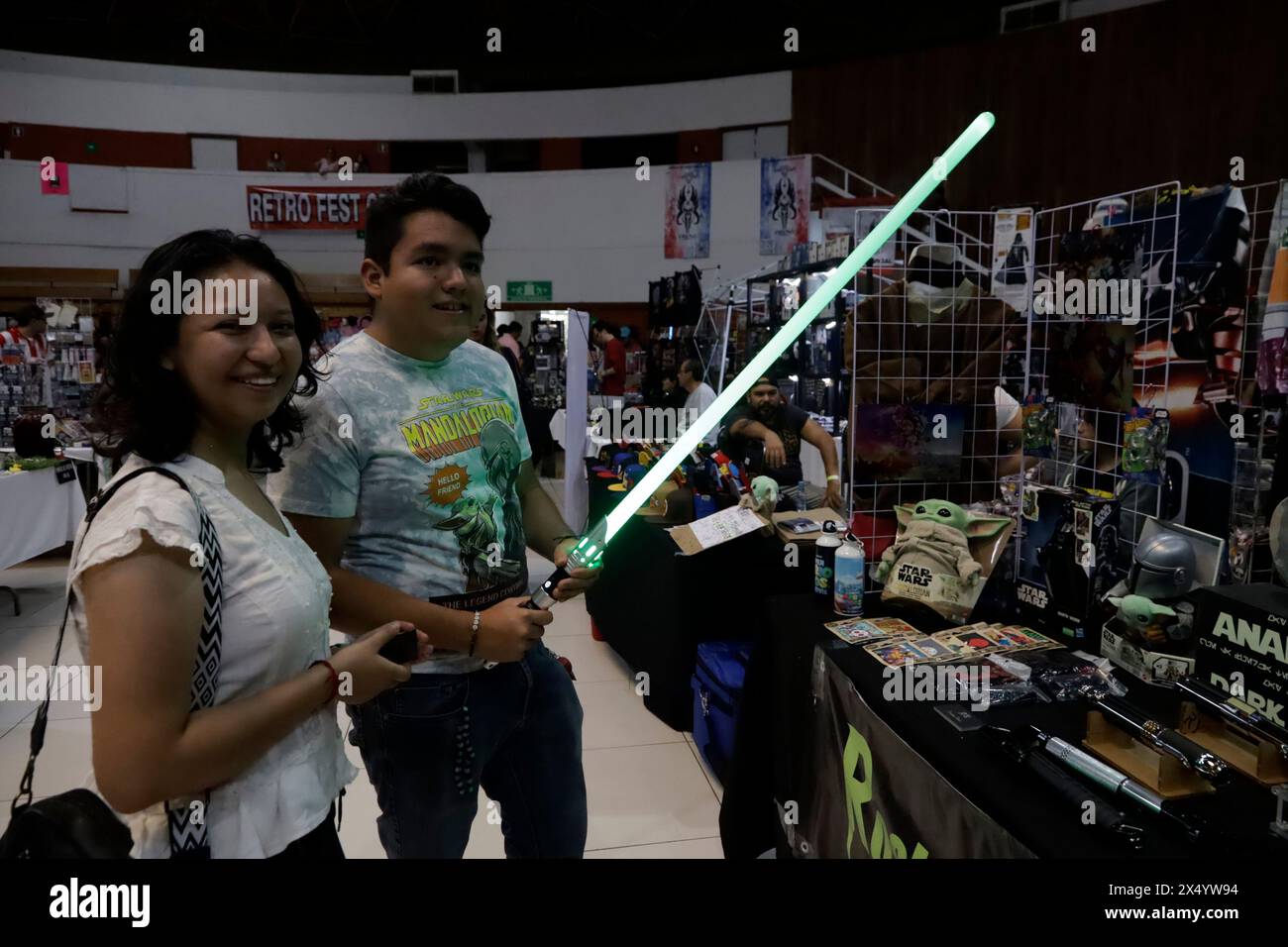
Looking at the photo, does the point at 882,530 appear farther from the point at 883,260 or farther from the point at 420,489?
the point at 420,489

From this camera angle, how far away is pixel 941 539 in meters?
1.85

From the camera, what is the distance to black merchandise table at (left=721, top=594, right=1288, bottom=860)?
105 centimetres

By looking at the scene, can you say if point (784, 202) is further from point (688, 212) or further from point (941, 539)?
point (941, 539)

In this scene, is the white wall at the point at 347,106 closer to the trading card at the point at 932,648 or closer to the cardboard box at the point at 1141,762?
the trading card at the point at 932,648

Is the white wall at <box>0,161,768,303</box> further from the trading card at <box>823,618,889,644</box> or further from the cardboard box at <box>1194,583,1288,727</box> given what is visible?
the cardboard box at <box>1194,583,1288,727</box>

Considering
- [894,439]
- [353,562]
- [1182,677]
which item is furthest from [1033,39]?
[353,562]

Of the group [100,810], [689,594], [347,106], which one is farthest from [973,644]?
[347,106]

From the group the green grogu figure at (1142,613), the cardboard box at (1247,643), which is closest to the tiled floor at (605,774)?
the green grogu figure at (1142,613)

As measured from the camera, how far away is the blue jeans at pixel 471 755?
129 centimetres

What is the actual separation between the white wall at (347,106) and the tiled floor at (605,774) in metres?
11.6

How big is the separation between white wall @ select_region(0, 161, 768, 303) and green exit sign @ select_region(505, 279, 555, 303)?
0.32 ft

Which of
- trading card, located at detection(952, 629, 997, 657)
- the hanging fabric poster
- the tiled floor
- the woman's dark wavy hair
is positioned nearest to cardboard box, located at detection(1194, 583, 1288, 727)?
trading card, located at detection(952, 629, 997, 657)

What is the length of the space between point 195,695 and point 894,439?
1756 millimetres

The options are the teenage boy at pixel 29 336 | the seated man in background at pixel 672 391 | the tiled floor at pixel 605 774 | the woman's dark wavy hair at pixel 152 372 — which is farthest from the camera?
the teenage boy at pixel 29 336
